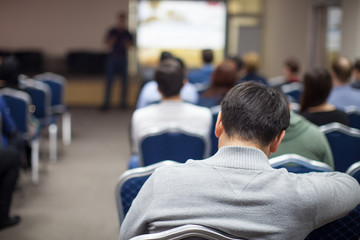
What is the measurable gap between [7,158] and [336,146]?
86.6 inches

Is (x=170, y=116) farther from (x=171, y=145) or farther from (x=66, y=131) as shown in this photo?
(x=66, y=131)

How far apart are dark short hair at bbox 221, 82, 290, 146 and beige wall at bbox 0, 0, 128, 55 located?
31.6 feet

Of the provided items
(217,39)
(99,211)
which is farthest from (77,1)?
(99,211)

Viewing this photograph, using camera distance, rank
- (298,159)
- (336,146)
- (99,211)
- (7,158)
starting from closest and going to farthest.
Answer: (298,159) → (336,146) → (7,158) → (99,211)

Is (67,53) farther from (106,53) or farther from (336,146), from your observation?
(336,146)

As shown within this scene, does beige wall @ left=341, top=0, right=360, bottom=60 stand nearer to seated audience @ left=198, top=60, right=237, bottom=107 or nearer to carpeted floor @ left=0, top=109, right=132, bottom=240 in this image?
carpeted floor @ left=0, top=109, right=132, bottom=240

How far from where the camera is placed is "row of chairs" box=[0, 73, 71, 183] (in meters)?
4.29

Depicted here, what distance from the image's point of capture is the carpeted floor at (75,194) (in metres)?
3.37

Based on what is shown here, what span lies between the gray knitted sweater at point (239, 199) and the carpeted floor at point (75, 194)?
2230mm

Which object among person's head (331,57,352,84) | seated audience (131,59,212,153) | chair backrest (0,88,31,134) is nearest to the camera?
seated audience (131,59,212,153)

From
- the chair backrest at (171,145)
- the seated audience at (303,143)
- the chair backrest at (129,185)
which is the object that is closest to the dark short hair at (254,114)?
the chair backrest at (129,185)

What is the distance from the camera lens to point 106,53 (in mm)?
10453

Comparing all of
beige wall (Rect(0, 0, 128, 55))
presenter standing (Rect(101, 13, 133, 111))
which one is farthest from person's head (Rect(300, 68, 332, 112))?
beige wall (Rect(0, 0, 128, 55))

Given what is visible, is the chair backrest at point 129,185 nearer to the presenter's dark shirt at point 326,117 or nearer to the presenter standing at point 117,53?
the presenter's dark shirt at point 326,117
